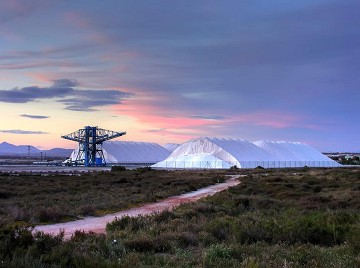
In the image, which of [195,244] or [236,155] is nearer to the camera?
[195,244]

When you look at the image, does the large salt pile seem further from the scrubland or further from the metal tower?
the scrubland

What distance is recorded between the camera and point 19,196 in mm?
25969

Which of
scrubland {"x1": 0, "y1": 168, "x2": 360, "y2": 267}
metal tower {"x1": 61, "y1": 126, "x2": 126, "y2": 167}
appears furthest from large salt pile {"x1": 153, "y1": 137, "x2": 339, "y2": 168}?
scrubland {"x1": 0, "y1": 168, "x2": 360, "y2": 267}

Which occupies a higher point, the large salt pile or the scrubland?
the large salt pile

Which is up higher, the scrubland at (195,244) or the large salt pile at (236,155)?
the large salt pile at (236,155)

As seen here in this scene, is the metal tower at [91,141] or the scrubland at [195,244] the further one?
the metal tower at [91,141]

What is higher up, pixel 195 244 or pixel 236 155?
pixel 236 155

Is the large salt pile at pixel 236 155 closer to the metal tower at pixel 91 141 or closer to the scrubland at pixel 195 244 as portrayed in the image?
the metal tower at pixel 91 141

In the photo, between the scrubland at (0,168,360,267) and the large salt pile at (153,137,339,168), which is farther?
the large salt pile at (153,137,339,168)

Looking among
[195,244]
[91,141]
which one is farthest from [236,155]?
[195,244]

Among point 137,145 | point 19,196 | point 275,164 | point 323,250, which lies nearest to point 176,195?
point 19,196

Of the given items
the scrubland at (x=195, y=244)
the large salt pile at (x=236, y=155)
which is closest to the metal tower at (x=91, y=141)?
the large salt pile at (x=236, y=155)

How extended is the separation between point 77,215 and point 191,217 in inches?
209

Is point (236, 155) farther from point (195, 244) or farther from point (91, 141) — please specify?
point (195, 244)
